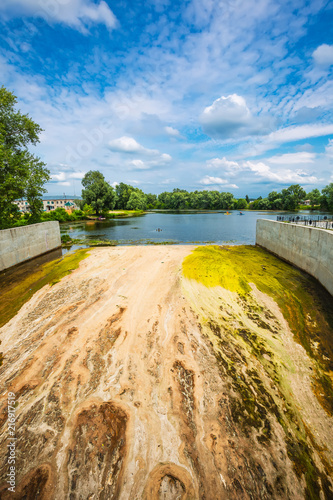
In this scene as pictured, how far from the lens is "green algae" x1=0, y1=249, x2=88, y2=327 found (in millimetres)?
8555

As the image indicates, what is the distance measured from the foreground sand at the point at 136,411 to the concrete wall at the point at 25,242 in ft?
26.6

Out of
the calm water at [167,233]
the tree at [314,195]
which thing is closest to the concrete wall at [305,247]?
the calm water at [167,233]

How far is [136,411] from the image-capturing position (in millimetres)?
4254

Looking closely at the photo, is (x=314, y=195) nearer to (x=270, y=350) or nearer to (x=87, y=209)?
(x=87, y=209)

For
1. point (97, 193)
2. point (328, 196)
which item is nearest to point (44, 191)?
point (97, 193)

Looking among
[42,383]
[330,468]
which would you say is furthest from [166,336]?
[330,468]

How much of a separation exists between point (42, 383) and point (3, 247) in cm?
1216

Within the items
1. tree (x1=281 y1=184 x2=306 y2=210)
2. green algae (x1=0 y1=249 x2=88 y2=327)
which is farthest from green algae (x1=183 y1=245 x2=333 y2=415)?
tree (x1=281 y1=184 x2=306 y2=210)

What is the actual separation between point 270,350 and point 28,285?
11.9m

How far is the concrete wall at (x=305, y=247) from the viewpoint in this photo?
1011cm

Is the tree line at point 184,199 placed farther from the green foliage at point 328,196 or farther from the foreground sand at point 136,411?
the foreground sand at point 136,411

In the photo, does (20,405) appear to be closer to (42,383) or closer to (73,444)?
(42,383)

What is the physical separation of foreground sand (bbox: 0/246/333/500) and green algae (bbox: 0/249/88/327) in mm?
1040

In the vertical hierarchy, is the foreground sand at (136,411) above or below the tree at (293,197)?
below
